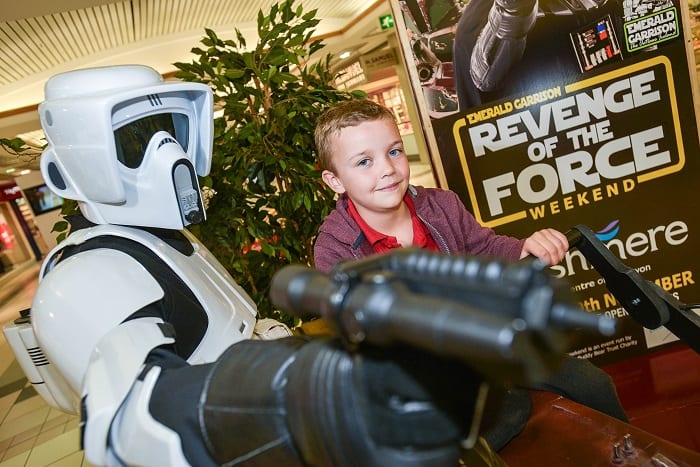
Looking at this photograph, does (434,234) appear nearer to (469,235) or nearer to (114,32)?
(469,235)

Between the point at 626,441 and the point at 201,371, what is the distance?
3.00 feet

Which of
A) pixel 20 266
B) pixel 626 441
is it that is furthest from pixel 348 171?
pixel 20 266

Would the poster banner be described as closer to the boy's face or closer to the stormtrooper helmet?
the boy's face

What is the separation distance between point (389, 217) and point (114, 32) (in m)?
4.94

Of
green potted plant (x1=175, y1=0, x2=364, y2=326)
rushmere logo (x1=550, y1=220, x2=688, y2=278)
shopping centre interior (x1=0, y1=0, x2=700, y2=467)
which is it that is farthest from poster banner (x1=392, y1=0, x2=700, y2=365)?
green potted plant (x1=175, y1=0, x2=364, y2=326)

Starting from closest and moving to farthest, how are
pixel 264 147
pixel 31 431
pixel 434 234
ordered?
pixel 434 234
pixel 264 147
pixel 31 431

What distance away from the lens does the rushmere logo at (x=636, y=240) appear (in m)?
2.30

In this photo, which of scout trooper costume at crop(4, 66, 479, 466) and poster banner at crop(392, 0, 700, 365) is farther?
poster banner at crop(392, 0, 700, 365)

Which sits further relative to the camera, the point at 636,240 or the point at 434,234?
the point at 636,240

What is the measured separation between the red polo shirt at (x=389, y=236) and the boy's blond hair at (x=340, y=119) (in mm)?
187

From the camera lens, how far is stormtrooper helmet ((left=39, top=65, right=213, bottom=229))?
3.94ft

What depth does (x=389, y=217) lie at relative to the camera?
5.29 ft

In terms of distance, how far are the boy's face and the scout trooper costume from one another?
45cm

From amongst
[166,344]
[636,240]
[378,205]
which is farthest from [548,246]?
[636,240]
